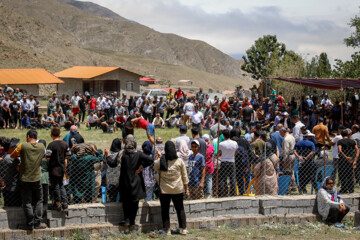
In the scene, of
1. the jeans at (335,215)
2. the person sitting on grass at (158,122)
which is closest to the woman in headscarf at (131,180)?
the jeans at (335,215)

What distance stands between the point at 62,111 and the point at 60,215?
1543 cm

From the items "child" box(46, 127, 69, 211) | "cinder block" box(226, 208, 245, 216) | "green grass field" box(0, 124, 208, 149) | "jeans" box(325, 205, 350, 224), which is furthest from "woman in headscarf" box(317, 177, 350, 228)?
"green grass field" box(0, 124, 208, 149)

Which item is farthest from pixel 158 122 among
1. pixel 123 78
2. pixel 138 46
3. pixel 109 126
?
pixel 138 46

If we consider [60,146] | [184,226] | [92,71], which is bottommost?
[184,226]

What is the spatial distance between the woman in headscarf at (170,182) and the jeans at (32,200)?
2014 millimetres

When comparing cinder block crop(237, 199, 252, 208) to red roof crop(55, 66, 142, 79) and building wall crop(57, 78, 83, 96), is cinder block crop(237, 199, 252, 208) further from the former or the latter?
building wall crop(57, 78, 83, 96)

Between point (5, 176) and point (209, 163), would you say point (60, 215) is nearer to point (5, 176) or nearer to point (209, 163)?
point (5, 176)

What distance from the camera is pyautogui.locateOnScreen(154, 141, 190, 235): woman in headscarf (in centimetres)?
796

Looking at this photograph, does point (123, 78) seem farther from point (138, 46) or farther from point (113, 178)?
point (138, 46)

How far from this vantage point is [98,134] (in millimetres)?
19797

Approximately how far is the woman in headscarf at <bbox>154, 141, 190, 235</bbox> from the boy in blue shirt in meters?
1.08

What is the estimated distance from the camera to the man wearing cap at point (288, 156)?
419 inches

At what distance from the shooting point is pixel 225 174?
985 centimetres

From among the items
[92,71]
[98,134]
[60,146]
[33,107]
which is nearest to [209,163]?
[60,146]
